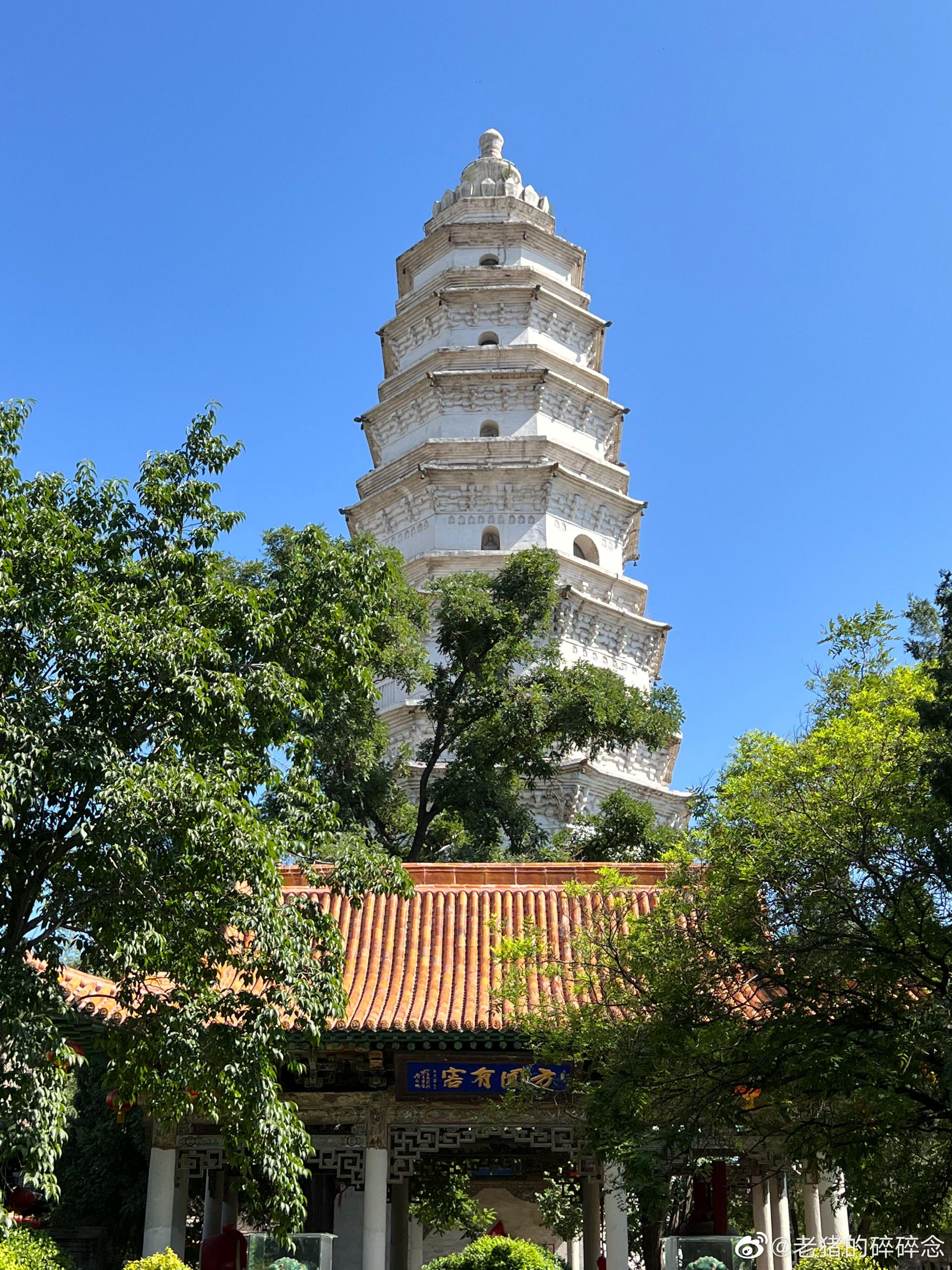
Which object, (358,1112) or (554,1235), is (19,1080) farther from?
(554,1235)

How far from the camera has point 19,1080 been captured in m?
5.43

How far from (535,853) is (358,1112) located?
694cm

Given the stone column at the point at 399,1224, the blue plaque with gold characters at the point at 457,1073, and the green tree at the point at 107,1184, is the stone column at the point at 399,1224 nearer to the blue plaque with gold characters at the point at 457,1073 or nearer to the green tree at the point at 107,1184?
the blue plaque with gold characters at the point at 457,1073

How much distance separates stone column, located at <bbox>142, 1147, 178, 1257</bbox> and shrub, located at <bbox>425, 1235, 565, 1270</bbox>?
2.69m

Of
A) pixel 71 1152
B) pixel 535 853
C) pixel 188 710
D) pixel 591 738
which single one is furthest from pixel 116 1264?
pixel 188 710

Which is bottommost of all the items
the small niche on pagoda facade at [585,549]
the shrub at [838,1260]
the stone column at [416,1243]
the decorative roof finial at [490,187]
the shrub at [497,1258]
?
the stone column at [416,1243]

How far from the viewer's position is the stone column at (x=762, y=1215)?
8562 mm

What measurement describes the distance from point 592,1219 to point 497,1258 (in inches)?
59.9

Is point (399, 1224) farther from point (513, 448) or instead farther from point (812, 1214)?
point (513, 448)

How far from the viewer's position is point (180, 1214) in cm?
847

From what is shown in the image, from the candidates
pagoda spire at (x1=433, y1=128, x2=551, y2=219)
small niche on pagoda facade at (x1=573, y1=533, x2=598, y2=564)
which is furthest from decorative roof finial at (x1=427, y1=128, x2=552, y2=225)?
small niche on pagoda facade at (x1=573, y1=533, x2=598, y2=564)

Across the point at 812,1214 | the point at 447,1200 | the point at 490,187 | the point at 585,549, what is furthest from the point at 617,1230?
the point at 490,187

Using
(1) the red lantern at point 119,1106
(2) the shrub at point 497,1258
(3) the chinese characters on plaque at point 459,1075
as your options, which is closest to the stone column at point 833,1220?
(2) the shrub at point 497,1258

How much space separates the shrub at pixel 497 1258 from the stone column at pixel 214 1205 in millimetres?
1804
